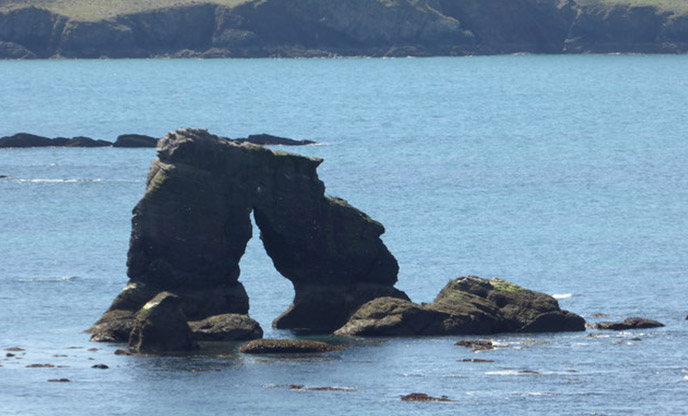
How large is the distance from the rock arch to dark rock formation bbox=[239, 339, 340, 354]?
5.17m

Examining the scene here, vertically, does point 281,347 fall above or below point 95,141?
below

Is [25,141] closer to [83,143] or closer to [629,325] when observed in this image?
[83,143]

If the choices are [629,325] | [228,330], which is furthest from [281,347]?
[629,325]

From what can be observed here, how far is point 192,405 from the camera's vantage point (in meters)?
57.5

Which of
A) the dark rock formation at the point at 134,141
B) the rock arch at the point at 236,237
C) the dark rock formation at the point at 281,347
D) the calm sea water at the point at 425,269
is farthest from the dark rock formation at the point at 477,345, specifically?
the dark rock formation at the point at 134,141

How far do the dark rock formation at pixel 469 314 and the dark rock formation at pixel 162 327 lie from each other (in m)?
7.81

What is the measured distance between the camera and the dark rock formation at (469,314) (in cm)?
6938

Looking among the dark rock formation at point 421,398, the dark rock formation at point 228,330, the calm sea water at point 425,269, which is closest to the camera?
the dark rock formation at point 421,398

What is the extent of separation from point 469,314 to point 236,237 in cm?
1019

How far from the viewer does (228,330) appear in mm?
68125

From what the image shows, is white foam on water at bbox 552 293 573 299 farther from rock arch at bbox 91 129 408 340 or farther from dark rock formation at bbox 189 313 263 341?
dark rock formation at bbox 189 313 263 341

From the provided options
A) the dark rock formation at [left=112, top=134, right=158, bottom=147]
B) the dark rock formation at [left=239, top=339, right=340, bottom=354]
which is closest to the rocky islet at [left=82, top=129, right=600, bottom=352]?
the dark rock formation at [left=239, top=339, right=340, bottom=354]

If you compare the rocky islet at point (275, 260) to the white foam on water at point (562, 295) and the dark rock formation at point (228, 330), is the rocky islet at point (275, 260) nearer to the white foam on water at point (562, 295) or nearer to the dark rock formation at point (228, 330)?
the dark rock formation at point (228, 330)

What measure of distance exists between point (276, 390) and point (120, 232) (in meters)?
41.3
